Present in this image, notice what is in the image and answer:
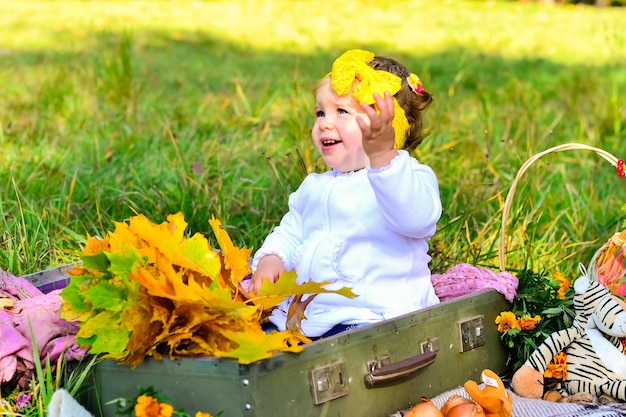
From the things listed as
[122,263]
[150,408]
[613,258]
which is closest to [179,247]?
[122,263]

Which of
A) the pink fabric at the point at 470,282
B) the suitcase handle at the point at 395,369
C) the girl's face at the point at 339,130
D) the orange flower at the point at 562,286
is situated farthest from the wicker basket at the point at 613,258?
the suitcase handle at the point at 395,369

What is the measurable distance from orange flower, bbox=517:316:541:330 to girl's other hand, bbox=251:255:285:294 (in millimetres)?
732

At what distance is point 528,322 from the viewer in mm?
2861

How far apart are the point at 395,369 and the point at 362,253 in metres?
0.38

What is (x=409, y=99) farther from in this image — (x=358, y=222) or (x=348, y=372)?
(x=348, y=372)

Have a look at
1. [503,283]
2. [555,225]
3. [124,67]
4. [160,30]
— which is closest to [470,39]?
[160,30]

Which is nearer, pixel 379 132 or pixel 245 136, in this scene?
pixel 379 132

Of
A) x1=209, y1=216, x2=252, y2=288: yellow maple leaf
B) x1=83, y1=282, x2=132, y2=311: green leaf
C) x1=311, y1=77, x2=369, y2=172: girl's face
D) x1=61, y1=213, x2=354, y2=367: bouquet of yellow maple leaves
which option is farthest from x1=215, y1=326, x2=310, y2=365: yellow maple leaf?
x1=311, y1=77, x2=369, y2=172: girl's face

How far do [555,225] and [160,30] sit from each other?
19.1ft

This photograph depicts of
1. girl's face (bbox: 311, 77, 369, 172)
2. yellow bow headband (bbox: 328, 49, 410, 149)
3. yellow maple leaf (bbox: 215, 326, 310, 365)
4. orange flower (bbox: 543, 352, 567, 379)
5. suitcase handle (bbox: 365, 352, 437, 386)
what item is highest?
yellow bow headband (bbox: 328, 49, 410, 149)

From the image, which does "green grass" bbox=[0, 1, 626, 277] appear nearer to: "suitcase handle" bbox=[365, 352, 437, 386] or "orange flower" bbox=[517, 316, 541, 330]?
"orange flower" bbox=[517, 316, 541, 330]

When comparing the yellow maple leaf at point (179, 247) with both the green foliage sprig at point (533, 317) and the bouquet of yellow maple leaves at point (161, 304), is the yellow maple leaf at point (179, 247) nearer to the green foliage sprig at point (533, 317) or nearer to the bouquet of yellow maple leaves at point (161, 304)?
the bouquet of yellow maple leaves at point (161, 304)

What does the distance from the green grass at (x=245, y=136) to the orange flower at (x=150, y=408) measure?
1.11m

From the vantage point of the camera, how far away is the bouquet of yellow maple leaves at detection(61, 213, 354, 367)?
7.32 feet
